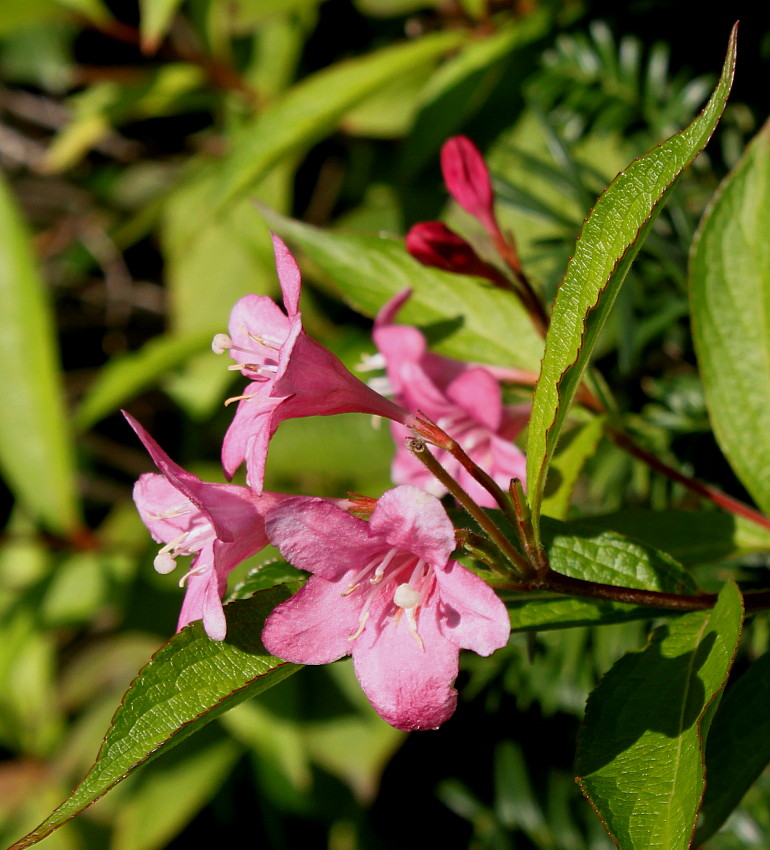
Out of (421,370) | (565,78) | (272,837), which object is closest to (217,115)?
(565,78)

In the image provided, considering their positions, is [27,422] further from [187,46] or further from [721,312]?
[721,312]

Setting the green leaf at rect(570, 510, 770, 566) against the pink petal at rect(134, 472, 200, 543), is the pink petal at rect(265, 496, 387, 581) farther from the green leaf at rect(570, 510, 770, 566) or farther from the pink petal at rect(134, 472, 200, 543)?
the green leaf at rect(570, 510, 770, 566)

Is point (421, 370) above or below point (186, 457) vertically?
above

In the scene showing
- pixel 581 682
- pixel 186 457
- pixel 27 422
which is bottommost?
pixel 186 457

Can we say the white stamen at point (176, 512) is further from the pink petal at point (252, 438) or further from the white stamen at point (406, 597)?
the white stamen at point (406, 597)

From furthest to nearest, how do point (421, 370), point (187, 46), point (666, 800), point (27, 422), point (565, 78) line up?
point (187, 46) → point (27, 422) → point (565, 78) → point (421, 370) → point (666, 800)

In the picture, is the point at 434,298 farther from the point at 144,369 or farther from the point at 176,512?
the point at 144,369

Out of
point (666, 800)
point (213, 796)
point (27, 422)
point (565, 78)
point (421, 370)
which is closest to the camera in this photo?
point (666, 800)
